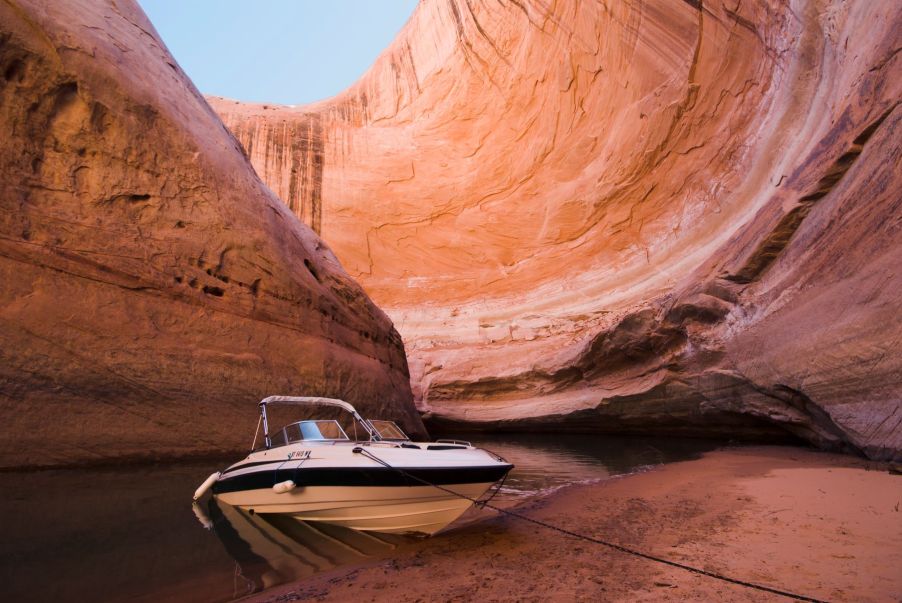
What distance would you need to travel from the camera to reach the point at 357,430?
6.05 m

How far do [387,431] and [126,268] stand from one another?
4849 millimetres

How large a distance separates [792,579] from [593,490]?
382 centimetres

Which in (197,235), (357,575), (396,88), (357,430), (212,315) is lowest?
(357,575)

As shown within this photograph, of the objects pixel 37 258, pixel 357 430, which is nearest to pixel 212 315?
pixel 37 258

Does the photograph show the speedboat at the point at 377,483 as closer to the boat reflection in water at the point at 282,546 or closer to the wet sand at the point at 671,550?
the boat reflection in water at the point at 282,546

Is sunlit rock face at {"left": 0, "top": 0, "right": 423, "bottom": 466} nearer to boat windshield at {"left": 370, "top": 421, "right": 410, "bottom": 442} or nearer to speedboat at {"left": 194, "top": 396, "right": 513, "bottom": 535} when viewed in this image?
speedboat at {"left": 194, "top": 396, "right": 513, "bottom": 535}

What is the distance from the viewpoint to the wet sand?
10.4ft

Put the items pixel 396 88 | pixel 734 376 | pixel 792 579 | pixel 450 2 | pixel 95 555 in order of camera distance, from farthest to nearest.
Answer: pixel 396 88 → pixel 450 2 → pixel 734 376 → pixel 95 555 → pixel 792 579

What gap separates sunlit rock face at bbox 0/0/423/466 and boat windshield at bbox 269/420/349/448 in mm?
2854

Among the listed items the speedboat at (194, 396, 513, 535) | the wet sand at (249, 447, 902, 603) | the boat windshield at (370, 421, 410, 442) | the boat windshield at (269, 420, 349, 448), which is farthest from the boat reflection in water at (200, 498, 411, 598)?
the boat windshield at (370, 421, 410, 442)

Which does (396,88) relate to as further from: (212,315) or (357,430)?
(357,430)

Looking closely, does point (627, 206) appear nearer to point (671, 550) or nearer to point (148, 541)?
point (671, 550)

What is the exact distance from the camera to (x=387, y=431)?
19.0 ft

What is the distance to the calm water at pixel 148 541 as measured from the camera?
3877 millimetres
